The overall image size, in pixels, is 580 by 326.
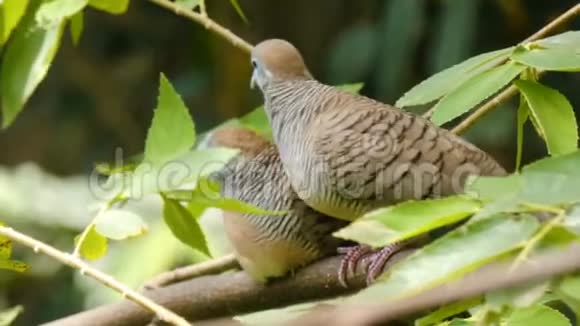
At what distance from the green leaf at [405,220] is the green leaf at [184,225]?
24cm

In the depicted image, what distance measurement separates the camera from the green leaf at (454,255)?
1.50 feet

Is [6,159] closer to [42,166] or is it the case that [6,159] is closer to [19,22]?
[42,166]

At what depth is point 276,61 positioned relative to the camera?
0.97 m

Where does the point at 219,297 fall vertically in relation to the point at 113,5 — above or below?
below

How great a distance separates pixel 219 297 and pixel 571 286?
530mm

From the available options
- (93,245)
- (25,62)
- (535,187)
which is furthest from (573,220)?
(25,62)

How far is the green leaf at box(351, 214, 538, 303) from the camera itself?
46 cm

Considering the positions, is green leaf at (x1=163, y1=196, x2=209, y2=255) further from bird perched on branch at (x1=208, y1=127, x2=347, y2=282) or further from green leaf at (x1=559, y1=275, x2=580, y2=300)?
green leaf at (x1=559, y1=275, x2=580, y2=300)

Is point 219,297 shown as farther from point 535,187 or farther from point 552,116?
point 535,187

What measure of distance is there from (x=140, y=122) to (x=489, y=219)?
2.03 meters

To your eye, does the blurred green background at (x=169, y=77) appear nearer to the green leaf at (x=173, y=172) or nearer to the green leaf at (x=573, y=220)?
the green leaf at (x=173, y=172)

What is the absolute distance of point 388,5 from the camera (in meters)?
1.94

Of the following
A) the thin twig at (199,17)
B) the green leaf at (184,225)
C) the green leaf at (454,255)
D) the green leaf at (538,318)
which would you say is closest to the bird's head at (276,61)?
the thin twig at (199,17)

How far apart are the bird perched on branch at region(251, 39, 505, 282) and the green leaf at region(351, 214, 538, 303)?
0.33 m
